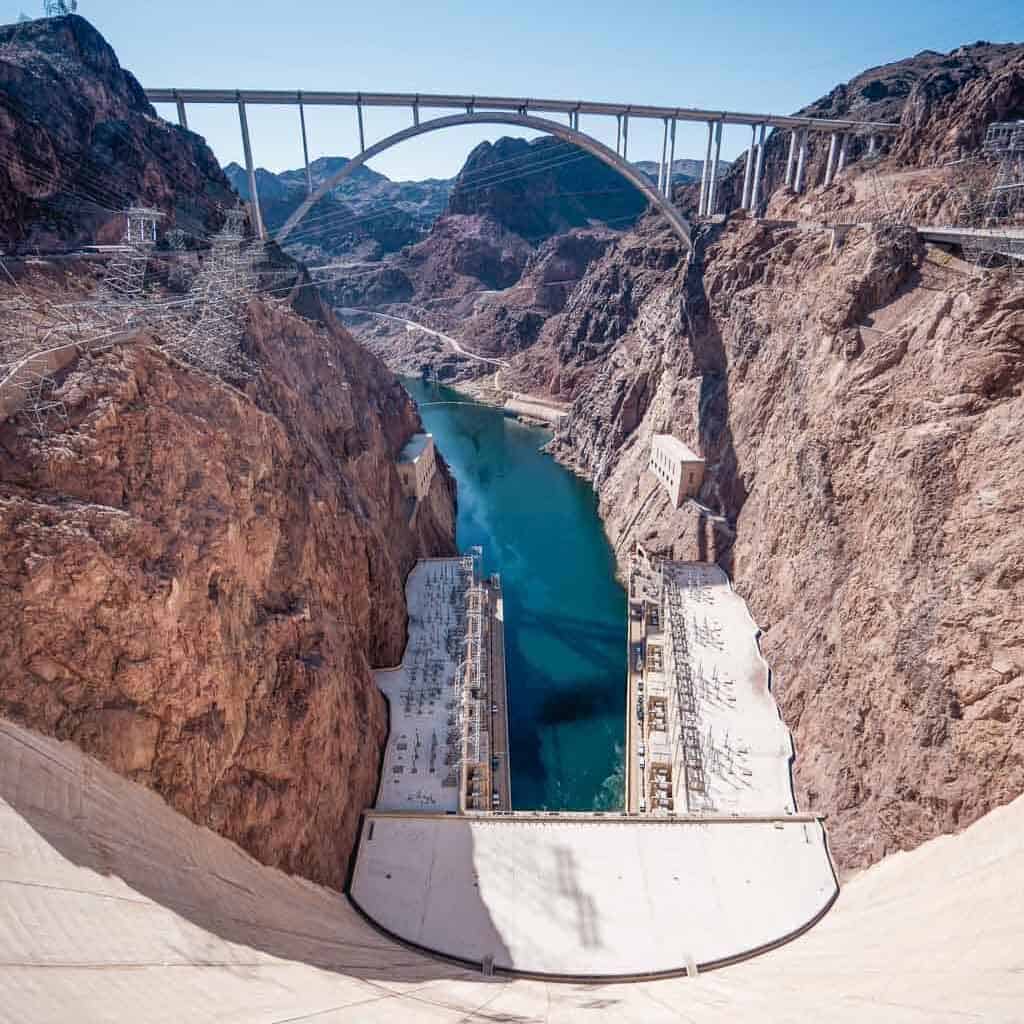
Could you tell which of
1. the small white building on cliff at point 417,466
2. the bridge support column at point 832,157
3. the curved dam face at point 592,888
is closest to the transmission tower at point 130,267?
the small white building on cliff at point 417,466

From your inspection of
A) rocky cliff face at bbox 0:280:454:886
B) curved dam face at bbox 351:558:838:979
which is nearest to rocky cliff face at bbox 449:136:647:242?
rocky cliff face at bbox 0:280:454:886

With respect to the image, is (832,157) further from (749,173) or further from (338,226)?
(338,226)

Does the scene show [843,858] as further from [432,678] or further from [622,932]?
[432,678]

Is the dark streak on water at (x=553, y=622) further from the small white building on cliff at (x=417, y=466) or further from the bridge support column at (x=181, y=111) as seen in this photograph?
the bridge support column at (x=181, y=111)

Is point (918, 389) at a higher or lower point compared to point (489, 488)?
higher

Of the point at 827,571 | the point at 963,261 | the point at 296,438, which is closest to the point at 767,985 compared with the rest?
the point at 827,571
